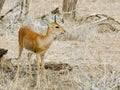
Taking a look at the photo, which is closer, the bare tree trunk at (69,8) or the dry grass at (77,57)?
the dry grass at (77,57)

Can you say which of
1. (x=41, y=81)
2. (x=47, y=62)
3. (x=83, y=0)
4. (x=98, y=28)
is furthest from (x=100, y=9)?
(x=41, y=81)

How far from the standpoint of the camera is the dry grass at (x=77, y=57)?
6.84m

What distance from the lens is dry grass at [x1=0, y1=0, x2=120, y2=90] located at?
6.84 metres

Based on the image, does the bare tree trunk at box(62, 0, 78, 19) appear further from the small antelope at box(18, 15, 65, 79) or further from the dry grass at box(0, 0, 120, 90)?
the small antelope at box(18, 15, 65, 79)

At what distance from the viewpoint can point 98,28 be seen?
11414mm

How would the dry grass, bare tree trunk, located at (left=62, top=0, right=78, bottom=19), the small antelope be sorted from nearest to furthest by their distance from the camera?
the dry grass → the small antelope → bare tree trunk, located at (left=62, top=0, right=78, bottom=19)

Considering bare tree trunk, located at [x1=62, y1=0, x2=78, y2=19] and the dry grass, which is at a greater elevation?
bare tree trunk, located at [x1=62, y1=0, x2=78, y2=19]

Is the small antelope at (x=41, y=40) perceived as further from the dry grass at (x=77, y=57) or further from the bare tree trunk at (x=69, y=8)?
the bare tree trunk at (x=69, y=8)

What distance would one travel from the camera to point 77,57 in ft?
29.0

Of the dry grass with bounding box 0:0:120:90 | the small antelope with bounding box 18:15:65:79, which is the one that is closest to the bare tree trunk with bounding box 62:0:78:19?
the dry grass with bounding box 0:0:120:90

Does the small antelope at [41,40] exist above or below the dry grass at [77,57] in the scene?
above

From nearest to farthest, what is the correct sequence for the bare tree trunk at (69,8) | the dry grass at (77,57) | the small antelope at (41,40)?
the dry grass at (77,57)
the small antelope at (41,40)
the bare tree trunk at (69,8)

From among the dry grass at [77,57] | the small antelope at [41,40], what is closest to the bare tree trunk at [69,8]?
the dry grass at [77,57]

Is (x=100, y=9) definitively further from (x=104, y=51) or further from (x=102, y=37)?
(x=104, y=51)
